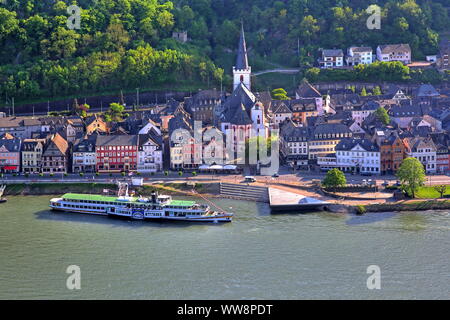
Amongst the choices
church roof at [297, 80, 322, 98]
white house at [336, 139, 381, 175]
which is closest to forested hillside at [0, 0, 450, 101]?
church roof at [297, 80, 322, 98]

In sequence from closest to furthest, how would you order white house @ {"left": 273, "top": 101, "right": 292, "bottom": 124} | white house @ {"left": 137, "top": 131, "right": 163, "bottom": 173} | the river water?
the river water < white house @ {"left": 137, "top": 131, "right": 163, "bottom": 173} < white house @ {"left": 273, "top": 101, "right": 292, "bottom": 124}

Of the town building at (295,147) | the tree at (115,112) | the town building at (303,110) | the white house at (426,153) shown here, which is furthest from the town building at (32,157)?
the white house at (426,153)

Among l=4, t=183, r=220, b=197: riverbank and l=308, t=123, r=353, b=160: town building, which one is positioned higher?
l=308, t=123, r=353, b=160: town building

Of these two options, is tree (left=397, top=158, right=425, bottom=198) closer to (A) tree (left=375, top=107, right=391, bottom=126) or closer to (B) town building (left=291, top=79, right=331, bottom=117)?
(A) tree (left=375, top=107, right=391, bottom=126)

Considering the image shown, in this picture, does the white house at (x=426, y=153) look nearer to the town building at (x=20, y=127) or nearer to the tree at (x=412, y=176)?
the tree at (x=412, y=176)

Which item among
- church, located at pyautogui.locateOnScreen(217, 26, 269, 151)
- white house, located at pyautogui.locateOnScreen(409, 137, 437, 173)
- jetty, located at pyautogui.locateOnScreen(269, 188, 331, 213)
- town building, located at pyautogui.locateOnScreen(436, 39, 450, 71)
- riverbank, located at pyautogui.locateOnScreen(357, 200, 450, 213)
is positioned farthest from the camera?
town building, located at pyautogui.locateOnScreen(436, 39, 450, 71)

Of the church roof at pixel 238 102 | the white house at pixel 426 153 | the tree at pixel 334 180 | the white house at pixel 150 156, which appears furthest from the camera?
the church roof at pixel 238 102

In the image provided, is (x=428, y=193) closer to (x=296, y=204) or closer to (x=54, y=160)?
(x=296, y=204)
